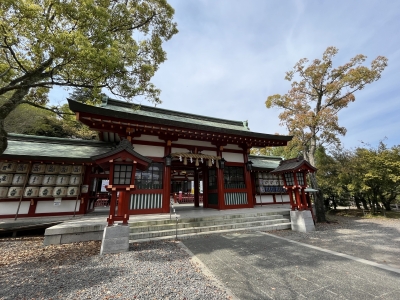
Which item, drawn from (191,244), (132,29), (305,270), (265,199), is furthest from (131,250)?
(265,199)

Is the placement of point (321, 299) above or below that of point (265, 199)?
below

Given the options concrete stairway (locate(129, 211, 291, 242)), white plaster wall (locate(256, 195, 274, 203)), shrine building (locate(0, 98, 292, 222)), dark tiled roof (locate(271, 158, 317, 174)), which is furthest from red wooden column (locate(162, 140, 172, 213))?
white plaster wall (locate(256, 195, 274, 203))

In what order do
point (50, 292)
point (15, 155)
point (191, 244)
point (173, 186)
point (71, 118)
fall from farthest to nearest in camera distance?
point (173, 186) → point (71, 118) → point (15, 155) → point (191, 244) → point (50, 292)

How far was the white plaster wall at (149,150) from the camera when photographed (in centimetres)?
757

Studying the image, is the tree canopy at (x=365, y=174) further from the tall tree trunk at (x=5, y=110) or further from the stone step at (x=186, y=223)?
the tall tree trunk at (x=5, y=110)

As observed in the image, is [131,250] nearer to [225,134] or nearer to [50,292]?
[50,292]

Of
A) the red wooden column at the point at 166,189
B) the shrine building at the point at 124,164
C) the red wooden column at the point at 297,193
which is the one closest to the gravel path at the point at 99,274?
the shrine building at the point at 124,164

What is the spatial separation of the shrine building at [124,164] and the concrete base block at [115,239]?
11.1 inches

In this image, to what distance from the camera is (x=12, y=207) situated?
661 centimetres

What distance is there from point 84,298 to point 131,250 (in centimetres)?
215

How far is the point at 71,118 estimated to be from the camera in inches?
280

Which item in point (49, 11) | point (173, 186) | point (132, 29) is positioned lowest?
point (173, 186)

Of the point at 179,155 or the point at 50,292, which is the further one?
the point at 179,155

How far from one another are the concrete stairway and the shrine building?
1.07m
